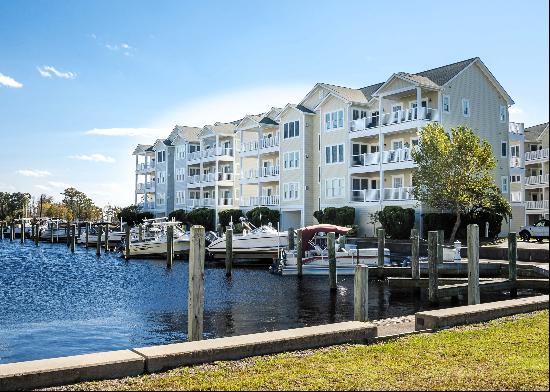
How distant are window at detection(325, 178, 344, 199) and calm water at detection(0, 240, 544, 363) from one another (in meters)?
17.4

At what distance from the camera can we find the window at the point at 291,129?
62.3 m

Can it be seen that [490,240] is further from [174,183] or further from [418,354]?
[174,183]

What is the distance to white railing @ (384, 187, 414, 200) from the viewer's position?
163 ft

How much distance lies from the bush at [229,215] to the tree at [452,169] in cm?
2769

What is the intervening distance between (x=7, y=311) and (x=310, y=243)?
60.8ft

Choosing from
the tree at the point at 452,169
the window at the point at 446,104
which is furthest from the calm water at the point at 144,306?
the window at the point at 446,104

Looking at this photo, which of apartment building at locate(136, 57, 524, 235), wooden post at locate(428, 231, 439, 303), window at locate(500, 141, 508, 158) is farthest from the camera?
window at locate(500, 141, 508, 158)

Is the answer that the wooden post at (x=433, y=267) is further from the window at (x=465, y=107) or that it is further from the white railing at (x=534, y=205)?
the white railing at (x=534, y=205)

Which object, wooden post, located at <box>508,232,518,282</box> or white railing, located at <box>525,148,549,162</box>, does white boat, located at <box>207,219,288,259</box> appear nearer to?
wooden post, located at <box>508,232,518,282</box>

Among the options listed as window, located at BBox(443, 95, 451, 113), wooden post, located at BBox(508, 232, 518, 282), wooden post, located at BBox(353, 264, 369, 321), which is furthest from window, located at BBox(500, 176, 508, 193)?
wooden post, located at BBox(353, 264, 369, 321)

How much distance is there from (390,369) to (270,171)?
2278 inches

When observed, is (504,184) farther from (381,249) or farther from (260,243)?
(381,249)

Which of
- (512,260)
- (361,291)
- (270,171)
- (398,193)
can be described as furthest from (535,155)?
(361,291)

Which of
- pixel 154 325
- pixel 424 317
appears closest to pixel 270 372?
pixel 424 317
